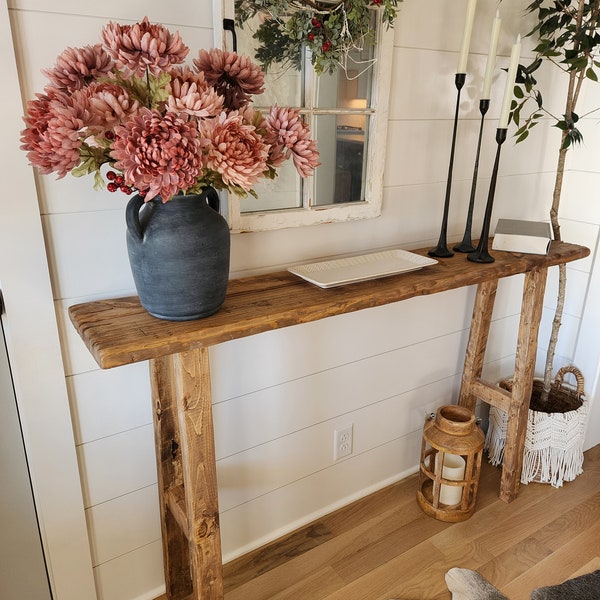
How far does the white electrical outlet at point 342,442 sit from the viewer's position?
1.82 m

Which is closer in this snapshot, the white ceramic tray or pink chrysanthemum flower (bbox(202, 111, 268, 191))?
pink chrysanthemum flower (bbox(202, 111, 268, 191))

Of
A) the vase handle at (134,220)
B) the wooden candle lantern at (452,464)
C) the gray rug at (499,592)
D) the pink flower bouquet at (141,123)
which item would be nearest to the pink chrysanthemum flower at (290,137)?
the pink flower bouquet at (141,123)

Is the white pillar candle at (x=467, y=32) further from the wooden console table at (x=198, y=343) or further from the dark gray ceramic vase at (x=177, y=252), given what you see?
the dark gray ceramic vase at (x=177, y=252)

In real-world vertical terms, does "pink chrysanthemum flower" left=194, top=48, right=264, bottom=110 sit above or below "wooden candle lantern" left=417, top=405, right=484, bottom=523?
above

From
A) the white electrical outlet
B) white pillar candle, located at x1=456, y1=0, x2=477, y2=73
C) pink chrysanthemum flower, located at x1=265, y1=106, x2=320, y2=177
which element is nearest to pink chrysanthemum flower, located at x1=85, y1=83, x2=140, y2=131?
pink chrysanthemum flower, located at x1=265, y1=106, x2=320, y2=177

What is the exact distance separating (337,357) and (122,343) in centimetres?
86

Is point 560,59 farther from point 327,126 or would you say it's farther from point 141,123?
point 141,123

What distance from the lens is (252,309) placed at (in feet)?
3.82

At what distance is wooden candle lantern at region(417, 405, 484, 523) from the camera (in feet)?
5.99

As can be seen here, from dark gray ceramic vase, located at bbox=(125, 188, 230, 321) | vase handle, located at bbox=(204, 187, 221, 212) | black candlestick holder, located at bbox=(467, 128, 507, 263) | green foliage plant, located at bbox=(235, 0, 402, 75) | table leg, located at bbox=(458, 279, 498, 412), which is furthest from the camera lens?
table leg, located at bbox=(458, 279, 498, 412)

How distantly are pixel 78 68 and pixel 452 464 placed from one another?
1663 mm

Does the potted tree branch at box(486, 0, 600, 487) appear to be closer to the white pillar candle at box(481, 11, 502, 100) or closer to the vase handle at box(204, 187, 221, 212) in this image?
the white pillar candle at box(481, 11, 502, 100)

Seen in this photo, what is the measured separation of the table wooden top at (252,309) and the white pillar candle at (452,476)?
2.36 ft

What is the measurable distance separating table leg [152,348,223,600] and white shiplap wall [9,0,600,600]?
0.07 m
